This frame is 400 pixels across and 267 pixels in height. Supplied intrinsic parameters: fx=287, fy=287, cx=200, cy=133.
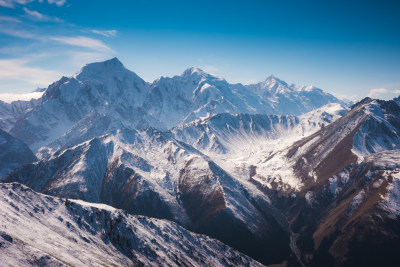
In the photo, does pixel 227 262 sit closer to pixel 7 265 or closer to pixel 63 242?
pixel 63 242

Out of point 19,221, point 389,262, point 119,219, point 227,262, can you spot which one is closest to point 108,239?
point 119,219

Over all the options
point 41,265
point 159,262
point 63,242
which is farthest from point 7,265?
point 159,262

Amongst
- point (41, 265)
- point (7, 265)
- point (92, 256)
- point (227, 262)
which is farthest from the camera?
point (227, 262)

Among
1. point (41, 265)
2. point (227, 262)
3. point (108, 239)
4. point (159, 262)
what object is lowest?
point (227, 262)

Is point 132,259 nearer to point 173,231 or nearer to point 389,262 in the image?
point 173,231

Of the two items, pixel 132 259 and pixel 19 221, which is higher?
pixel 19 221

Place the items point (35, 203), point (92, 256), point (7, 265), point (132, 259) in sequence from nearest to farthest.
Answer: point (7, 265) → point (92, 256) → point (132, 259) → point (35, 203)

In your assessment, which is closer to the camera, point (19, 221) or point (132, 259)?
point (19, 221)
